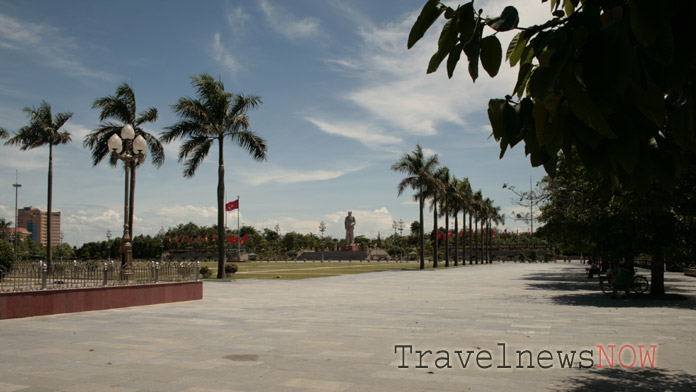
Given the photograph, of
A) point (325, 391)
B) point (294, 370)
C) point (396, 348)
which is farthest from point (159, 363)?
point (396, 348)

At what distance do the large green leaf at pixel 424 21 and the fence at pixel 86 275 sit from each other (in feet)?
46.6

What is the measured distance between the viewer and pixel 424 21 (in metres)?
2.34

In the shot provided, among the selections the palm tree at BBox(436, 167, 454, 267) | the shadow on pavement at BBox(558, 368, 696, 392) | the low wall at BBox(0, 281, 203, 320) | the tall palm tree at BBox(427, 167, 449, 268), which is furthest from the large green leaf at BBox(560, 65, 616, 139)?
the palm tree at BBox(436, 167, 454, 267)

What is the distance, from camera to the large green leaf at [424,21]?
2307 millimetres

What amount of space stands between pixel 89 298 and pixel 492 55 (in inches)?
599

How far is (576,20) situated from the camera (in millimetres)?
2115

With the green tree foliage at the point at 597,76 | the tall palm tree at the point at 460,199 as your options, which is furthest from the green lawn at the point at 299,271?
the green tree foliage at the point at 597,76

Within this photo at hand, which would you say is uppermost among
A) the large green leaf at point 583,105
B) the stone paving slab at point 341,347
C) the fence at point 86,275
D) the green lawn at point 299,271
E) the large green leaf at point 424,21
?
the large green leaf at point 424,21

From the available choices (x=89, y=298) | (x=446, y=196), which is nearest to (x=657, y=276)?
(x=89, y=298)

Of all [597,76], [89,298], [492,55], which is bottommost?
[89,298]

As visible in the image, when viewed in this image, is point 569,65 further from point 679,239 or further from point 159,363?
point 679,239

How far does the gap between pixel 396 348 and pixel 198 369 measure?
339 centimetres

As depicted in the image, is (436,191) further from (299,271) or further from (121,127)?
(121,127)

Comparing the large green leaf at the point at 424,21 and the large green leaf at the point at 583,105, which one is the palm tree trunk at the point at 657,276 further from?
the large green leaf at the point at 583,105
